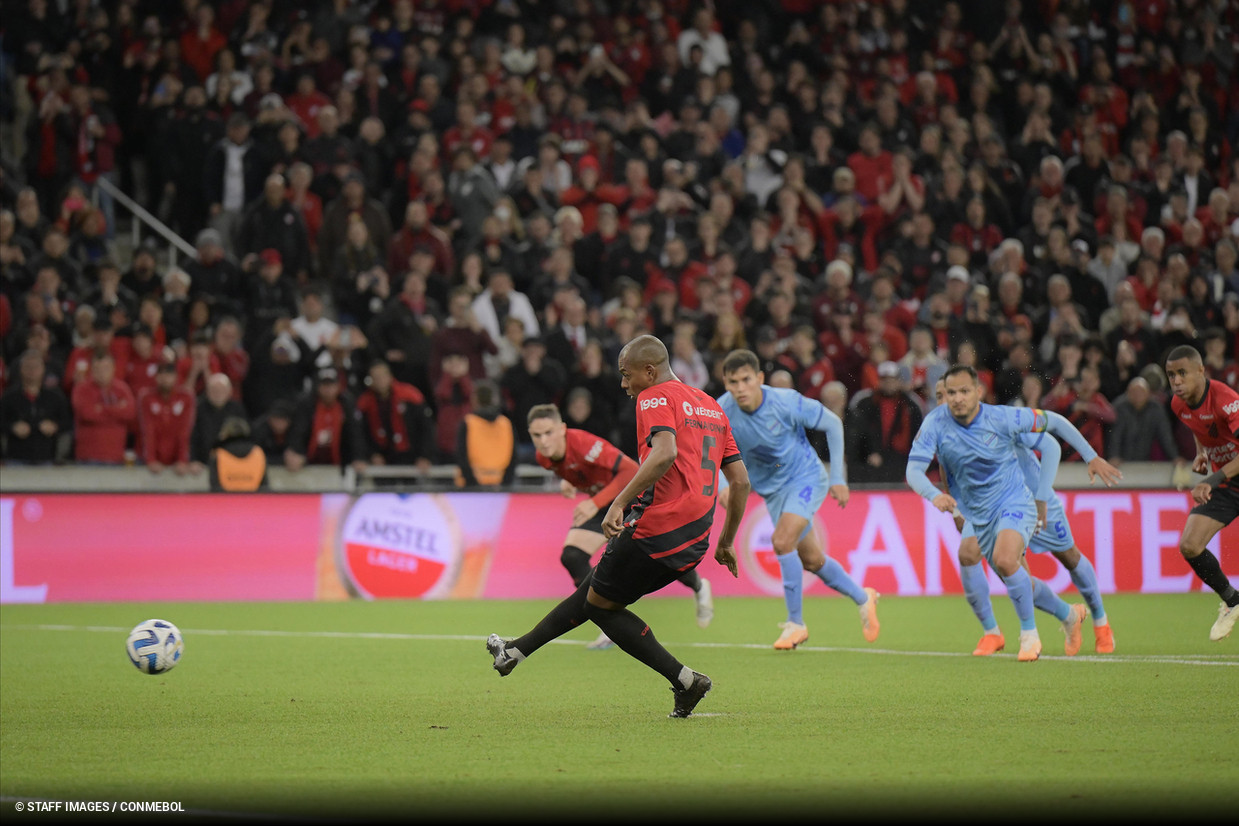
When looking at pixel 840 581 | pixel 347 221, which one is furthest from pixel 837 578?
pixel 347 221

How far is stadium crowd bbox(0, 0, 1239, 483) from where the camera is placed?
1842cm

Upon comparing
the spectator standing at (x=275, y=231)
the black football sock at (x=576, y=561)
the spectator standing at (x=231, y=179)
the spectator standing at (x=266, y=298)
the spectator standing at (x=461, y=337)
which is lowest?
the black football sock at (x=576, y=561)

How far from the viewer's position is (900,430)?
18406mm

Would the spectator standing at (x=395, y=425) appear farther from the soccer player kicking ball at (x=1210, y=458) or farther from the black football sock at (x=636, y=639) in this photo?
the black football sock at (x=636, y=639)

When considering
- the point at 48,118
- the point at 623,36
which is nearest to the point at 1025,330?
the point at 623,36

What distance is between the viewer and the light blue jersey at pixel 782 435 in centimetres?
1262

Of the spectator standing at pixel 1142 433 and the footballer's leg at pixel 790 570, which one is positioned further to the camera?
the spectator standing at pixel 1142 433

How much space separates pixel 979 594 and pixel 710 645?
2261mm

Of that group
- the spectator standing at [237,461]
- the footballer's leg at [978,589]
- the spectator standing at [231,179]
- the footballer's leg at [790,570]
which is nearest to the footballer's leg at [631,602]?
the footballer's leg at [978,589]

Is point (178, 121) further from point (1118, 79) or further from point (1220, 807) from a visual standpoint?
point (1220, 807)

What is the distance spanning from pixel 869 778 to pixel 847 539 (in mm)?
11686

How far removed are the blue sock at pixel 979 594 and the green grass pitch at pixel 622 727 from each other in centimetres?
29

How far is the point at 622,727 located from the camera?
806cm

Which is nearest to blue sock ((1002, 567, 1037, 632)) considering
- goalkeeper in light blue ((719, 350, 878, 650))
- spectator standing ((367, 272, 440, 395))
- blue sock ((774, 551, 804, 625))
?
goalkeeper in light blue ((719, 350, 878, 650))
